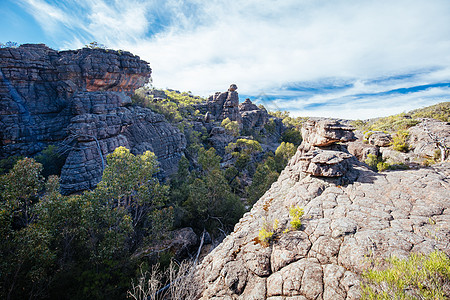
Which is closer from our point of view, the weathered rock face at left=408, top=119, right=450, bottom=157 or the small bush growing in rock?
the small bush growing in rock

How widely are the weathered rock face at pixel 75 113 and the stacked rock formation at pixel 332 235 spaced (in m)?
23.4

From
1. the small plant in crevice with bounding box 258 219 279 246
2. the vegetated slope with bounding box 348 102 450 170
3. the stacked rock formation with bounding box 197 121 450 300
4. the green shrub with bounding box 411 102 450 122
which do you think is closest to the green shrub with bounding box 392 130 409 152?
the vegetated slope with bounding box 348 102 450 170

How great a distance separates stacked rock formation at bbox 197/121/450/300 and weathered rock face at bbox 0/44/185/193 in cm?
2342

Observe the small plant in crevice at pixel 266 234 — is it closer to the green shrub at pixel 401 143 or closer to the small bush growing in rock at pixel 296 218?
the small bush growing in rock at pixel 296 218

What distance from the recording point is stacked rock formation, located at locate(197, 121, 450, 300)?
557 centimetres

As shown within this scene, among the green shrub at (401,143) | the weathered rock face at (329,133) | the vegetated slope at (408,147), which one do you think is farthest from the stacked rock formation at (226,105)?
the weathered rock face at (329,133)

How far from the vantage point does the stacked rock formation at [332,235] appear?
A: 18.3ft

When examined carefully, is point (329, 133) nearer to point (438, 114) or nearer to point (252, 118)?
point (438, 114)

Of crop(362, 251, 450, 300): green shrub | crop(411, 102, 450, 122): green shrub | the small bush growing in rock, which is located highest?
crop(411, 102, 450, 122): green shrub

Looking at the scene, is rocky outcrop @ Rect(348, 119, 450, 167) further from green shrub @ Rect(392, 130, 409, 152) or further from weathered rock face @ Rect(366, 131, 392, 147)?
green shrub @ Rect(392, 130, 409, 152)

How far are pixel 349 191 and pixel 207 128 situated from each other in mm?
50557

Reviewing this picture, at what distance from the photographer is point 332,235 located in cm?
670

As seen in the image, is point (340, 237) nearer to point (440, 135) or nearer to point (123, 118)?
point (440, 135)

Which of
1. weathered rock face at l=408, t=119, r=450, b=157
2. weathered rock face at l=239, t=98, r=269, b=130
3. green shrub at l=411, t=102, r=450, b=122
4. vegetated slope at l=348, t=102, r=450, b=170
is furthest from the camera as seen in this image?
weathered rock face at l=239, t=98, r=269, b=130
